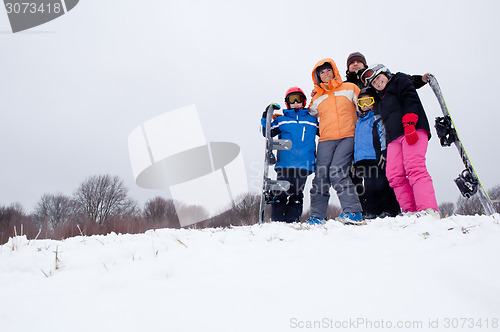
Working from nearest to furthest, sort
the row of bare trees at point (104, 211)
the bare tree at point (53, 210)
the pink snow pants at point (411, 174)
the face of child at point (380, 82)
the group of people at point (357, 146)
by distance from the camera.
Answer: the pink snow pants at point (411, 174) → the group of people at point (357, 146) → the face of child at point (380, 82) → the row of bare trees at point (104, 211) → the bare tree at point (53, 210)

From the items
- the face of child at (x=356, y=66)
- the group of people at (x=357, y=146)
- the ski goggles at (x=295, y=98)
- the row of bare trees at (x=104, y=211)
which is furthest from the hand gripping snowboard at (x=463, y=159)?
the row of bare trees at (x=104, y=211)

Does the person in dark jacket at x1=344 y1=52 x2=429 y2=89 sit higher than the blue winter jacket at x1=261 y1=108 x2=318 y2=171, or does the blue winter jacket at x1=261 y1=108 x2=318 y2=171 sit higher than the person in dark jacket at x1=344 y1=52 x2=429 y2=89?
the person in dark jacket at x1=344 y1=52 x2=429 y2=89

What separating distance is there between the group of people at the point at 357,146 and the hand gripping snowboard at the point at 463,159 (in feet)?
1.76

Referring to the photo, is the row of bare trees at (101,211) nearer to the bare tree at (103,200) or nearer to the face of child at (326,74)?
the bare tree at (103,200)

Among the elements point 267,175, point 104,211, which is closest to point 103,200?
point 104,211

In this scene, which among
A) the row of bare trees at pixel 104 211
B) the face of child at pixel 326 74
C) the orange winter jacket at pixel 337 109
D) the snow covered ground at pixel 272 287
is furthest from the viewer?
the row of bare trees at pixel 104 211

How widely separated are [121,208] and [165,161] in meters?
16.4

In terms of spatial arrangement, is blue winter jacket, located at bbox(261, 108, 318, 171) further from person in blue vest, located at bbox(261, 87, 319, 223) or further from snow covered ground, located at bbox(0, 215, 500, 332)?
snow covered ground, located at bbox(0, 215, 500, 332)

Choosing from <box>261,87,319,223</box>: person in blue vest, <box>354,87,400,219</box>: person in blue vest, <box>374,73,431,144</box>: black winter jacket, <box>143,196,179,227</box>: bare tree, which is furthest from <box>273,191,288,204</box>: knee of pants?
<box>143,196,179,227</box>: bare tree

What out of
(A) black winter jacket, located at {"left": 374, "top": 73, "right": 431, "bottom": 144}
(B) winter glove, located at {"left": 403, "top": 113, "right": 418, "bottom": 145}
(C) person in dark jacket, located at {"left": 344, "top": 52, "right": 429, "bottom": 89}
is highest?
(C) person in dark jacket, located at {"left": 344, "top": 52, "right": 429, "bottom": 89}

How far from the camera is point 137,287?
46.1 inches

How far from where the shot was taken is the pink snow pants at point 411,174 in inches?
130

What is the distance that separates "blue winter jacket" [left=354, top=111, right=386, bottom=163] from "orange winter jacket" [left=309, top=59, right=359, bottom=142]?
25 cm

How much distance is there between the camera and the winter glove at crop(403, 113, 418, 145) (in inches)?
133
